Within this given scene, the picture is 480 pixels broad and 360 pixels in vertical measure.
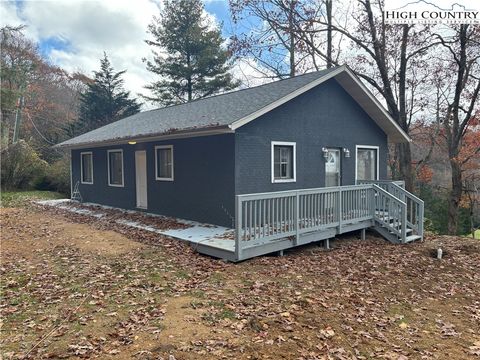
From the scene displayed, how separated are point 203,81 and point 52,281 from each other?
77.5 ft

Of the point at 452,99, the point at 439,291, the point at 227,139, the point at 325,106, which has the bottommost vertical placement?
the point at 439,291

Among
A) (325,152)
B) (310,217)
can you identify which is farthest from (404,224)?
(310,217)

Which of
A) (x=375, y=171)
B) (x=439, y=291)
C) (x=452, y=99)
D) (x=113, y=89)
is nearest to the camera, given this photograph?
(x=439, y=291)

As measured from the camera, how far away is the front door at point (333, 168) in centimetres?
1087

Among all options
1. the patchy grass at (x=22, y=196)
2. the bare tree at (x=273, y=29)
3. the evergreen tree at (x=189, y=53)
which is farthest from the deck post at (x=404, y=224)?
the evergreen tree at (x=189, y=53)

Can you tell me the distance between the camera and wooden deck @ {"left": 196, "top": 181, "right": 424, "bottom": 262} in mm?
6586

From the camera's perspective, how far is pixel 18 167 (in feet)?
62.7

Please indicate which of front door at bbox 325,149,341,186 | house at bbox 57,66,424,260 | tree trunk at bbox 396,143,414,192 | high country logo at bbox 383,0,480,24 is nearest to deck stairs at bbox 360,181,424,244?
house at bbox 57,66,424,260

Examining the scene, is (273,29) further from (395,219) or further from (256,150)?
(395,219)

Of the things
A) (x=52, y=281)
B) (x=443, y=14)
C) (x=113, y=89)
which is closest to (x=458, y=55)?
(x=443, y=14)

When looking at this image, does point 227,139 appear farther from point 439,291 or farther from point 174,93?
point 174,93

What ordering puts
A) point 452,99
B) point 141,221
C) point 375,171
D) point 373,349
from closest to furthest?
point 373,349
point 141,221
point 375,171
point 452,99

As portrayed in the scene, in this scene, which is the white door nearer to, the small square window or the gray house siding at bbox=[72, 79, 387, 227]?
the gray house siding at bbox=[72, 79, 387, 227]

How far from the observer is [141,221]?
10016mm
